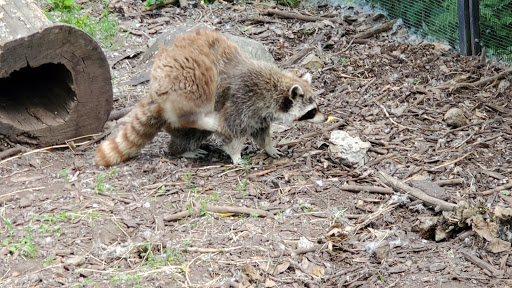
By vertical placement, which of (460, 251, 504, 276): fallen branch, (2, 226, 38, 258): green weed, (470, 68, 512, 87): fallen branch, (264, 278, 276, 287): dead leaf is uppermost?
(2, 226, 38, 258): green weed

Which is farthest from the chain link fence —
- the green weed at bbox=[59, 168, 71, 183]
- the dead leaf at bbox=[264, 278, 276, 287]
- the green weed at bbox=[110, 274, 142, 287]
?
the green weed at bbox=[110, 274, 142, 287]

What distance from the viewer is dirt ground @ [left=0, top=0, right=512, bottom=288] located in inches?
181

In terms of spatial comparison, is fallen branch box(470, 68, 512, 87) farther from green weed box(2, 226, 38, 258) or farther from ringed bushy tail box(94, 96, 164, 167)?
green weed box(2, 226, 38, 258)

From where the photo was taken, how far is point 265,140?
6.77m

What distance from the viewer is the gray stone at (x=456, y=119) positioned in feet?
22.7

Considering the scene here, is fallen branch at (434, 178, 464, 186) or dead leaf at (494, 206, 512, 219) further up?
dead leaf at (494, 206, 512, 219)

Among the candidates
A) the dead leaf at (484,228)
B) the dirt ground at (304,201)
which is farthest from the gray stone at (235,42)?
the dead leaf at (484,228)

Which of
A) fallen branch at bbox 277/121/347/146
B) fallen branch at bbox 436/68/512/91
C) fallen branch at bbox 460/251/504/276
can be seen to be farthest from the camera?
fallen branch at bbox 436/68/512/91

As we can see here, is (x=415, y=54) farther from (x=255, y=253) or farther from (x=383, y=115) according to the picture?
(x=255, y=253)

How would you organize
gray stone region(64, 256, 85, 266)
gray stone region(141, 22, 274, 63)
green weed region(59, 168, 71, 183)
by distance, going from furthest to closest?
gray stone region(141, 22, 274, 63) < green weed region(59, 168, 71, 183) < gray stone region(64, 256, 85, 266)

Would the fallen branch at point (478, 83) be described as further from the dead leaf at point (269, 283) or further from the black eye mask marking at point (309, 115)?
the dead leaf at point (269, 283)

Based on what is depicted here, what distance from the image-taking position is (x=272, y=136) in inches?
291

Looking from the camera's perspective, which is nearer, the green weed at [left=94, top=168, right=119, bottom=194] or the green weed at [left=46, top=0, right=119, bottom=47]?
the green weed at [left=94, top=168, right=119, bottom=194]

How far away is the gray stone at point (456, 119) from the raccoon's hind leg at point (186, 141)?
8.88 ft
